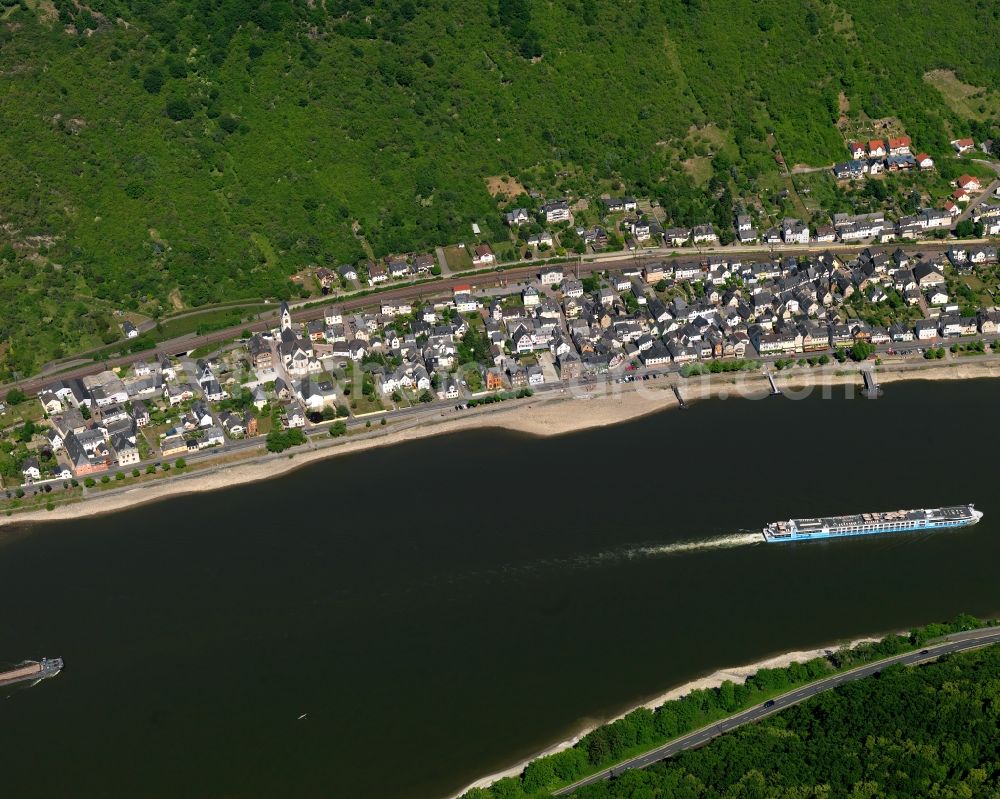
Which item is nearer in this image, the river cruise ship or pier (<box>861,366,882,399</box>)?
the river cruise ship

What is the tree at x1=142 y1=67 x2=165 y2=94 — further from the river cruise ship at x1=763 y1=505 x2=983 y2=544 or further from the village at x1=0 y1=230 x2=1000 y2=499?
the river cruise ship at x1=763 y1=505 x2=983 y2=544

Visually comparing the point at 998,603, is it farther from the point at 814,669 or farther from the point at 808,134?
the point at 808,134

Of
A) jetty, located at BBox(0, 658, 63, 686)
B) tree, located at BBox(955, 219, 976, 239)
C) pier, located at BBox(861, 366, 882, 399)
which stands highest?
tree, located at BBox(955, 219, 976, 239)

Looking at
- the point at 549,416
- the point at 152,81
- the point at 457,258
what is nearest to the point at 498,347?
the point at 549,416

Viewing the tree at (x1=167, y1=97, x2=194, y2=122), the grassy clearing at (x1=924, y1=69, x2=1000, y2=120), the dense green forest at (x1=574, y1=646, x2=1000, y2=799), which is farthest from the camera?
the grassy clearing at (x1=924, y1=69, x2=1000, y2=120)

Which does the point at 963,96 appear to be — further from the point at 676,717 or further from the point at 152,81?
the point at 676,717

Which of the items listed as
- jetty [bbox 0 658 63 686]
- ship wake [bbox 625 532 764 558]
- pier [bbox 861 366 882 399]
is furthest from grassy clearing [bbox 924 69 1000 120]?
jetty [bbox 0 658 63 686]

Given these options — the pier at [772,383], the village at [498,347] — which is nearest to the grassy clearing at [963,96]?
the village at [498,347]
